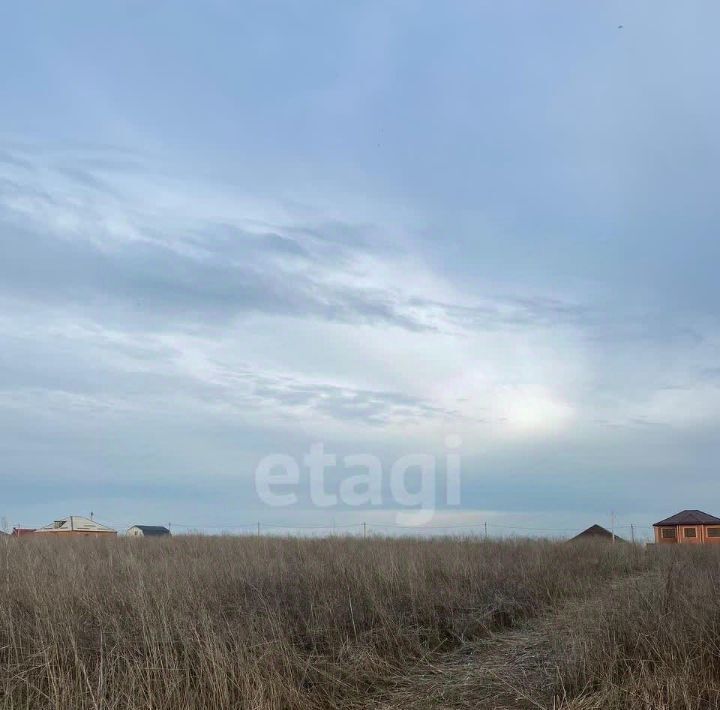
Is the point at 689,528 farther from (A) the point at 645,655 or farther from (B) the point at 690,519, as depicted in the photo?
(A) the point at 645,655

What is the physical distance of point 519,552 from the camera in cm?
Answer: 1680

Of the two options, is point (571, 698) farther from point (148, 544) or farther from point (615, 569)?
point (148, 544)

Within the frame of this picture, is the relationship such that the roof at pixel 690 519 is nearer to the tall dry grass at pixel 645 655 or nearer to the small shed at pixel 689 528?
the small shed at pixel 689 528

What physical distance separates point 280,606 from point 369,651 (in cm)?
195

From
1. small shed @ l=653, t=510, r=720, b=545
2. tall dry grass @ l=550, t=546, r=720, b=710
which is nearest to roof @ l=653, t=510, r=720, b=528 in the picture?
small shed @ l=653, t=510, r=720, b=545

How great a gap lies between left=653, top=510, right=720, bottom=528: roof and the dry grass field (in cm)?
2533

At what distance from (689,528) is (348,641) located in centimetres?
3138

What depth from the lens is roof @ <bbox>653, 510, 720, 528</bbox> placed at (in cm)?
3419

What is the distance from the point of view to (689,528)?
113 ft

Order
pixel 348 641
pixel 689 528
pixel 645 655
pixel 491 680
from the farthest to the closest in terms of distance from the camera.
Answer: pixel 689 528 < pixel 348 641 < pixel 645 655 < pixel 491 680

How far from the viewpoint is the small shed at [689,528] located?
3394cm

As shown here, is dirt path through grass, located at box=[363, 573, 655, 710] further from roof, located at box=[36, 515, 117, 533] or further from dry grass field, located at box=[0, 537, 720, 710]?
roof, located at box=[36, 515, 117, 533]

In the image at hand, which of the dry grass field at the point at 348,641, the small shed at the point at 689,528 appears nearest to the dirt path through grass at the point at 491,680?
the dry grass field at the point at 348,641

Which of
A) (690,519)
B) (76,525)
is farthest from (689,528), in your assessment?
(76,525)
